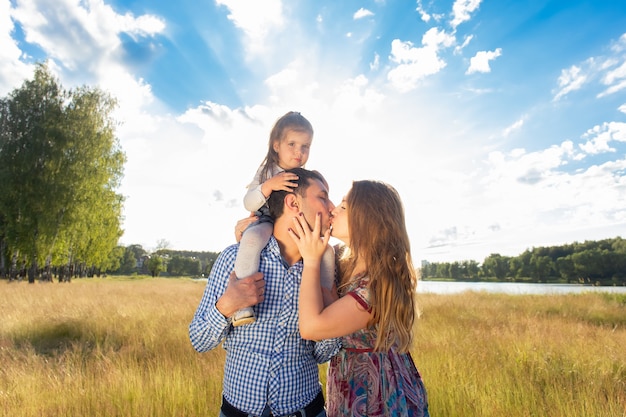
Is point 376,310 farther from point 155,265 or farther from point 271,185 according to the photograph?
point 155,265

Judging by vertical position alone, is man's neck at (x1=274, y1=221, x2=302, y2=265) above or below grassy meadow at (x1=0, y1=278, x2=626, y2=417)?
above

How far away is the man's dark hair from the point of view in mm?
1960

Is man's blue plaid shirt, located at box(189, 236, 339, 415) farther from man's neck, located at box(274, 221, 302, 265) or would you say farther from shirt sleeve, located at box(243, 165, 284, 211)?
shirt sleeve, located at box(243, 165, 284, 211)

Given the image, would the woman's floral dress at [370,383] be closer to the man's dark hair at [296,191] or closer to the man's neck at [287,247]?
the man's neck at [287,247]

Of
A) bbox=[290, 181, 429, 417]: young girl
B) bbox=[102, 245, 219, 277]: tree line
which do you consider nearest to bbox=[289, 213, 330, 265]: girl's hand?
bbox=[290, 181, 429, 417]: young girl

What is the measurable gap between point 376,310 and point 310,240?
52 cm

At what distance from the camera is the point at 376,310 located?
196 centimetres

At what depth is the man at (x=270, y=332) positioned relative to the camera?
1615mm

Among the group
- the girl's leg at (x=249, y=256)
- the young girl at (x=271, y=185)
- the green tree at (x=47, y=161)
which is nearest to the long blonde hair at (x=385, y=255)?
the young girl at (x=271, y=185)

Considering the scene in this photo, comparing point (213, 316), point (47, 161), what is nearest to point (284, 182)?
point (213, 316)

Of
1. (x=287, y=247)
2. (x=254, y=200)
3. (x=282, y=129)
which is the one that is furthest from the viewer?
(x=282, y=129)

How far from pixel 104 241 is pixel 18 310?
22.8m

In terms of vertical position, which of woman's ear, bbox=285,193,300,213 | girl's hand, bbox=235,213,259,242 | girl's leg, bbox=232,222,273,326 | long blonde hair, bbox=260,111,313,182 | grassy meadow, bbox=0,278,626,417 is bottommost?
grassy meadow, bbox=0,278,626,417

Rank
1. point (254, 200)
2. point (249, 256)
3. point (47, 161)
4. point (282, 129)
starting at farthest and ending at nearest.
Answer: point (47, 161)
point (282, 129)
point (254, 200)
point (249, 256)
